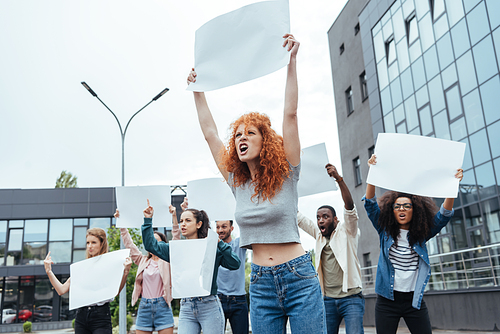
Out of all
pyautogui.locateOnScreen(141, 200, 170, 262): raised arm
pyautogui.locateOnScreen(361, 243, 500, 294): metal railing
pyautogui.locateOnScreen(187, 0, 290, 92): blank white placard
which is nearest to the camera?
pyautogui.locateOnScreen(187, 0, 290, 92): blank white placard

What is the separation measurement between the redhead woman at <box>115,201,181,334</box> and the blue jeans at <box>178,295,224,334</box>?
→ 132 cm

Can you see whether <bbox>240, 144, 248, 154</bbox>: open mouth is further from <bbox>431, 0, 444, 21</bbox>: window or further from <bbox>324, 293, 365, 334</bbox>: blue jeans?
<bbox>431, 0, 444, 21</bbox>: window

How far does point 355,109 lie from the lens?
24.2 meters

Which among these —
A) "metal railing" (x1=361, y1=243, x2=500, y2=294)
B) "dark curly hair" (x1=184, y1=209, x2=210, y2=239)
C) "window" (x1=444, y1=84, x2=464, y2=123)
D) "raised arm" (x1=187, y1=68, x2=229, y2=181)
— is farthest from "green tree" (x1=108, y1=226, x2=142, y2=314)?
"raised arm" (x1=187, y1=68, x2=229, y2=181)

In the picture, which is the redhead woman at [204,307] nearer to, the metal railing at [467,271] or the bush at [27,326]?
the metal railing at [467,271]

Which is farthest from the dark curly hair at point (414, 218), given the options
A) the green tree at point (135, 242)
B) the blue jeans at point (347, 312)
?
the green tree at point (135, 242)

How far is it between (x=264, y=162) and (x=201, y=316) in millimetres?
2624

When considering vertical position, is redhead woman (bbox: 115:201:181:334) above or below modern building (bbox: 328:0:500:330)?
below

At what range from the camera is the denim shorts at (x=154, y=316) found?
20.0 feet

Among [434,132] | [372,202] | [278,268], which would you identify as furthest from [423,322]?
[434,132]

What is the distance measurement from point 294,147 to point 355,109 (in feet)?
73.3

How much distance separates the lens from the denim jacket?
13.5 ft

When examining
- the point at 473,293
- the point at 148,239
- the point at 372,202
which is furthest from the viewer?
the point at 473,293

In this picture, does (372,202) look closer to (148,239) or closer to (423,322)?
(423,322)
